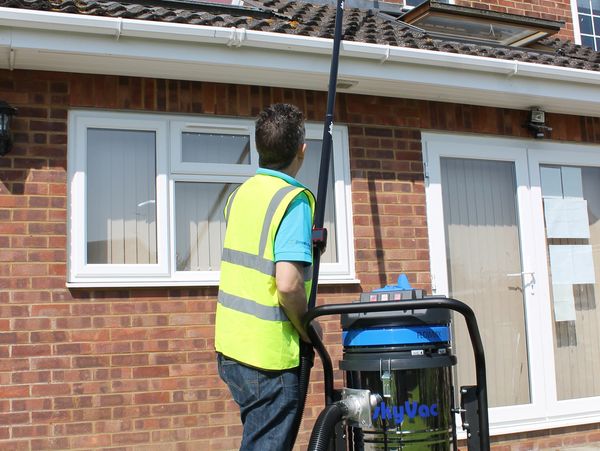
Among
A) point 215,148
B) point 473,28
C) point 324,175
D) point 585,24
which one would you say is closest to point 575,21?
point 585,24

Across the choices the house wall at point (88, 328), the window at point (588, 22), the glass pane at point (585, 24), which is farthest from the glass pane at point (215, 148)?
the glass pane at point (585, 24)

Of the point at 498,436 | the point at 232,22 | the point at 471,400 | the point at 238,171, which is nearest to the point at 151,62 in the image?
the point at 232,22

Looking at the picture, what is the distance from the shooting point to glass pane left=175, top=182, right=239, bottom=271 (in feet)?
18.4

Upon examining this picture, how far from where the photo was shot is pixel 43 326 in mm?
5121

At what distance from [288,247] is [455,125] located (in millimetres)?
3888

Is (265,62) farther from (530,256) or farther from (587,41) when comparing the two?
(587,41)

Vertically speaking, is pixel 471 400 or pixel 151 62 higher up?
pixel 151 62

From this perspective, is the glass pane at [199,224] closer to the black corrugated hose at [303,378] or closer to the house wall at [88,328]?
the house wall at [88,328]

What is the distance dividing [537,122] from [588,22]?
12.1 feet

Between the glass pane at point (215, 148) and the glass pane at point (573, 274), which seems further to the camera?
the glass pane at point (573, 274)

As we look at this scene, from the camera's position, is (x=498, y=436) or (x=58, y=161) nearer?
(x=58, y=161)

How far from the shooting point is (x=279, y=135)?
3189 mm

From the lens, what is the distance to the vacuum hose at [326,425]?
303 cm

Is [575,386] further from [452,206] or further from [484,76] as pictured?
[484,76]
